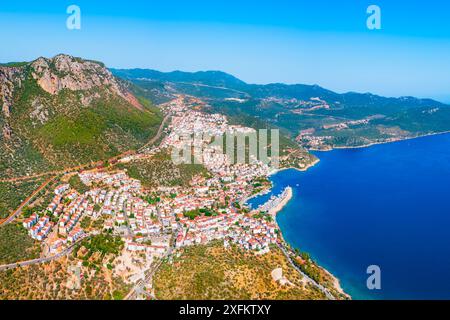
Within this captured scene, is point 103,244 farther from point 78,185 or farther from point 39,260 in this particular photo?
point 78,185

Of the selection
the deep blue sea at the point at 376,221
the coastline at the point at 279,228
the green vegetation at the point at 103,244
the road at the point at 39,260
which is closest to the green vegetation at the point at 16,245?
the road at the point at 39,260

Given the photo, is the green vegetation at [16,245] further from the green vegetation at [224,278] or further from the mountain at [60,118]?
the mountain at [60,118]

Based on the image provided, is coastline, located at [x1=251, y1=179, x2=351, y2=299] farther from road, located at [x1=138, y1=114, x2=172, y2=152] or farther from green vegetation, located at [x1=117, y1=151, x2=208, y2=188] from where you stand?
road, located at [x1=138, y1=114, x2=172, y2=152]

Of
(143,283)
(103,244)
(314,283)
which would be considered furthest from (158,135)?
(314,283)

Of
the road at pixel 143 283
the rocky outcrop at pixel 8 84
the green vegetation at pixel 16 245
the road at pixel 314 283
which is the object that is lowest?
the road at pixel 314 283

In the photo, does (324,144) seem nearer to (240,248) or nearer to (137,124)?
(137,124)
